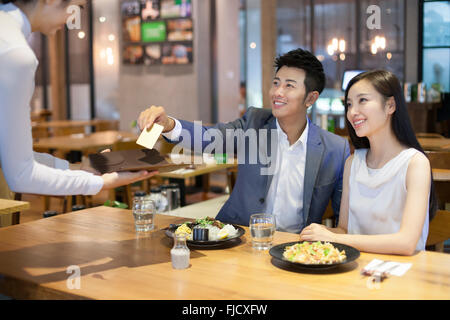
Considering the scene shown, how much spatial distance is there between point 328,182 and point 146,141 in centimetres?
99

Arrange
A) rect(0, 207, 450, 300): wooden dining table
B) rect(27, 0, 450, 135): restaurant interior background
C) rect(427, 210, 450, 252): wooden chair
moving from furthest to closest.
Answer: rect(27, 0, 450, 135): restaurant interior background < rect(427, 210, 450, 252): wooden chair < rect(0, 207, 450, 300): wooden dining table

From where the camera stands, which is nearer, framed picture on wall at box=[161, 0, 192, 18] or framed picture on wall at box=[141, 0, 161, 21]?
framed picture on wall at box=[161, 0, 192, 18]

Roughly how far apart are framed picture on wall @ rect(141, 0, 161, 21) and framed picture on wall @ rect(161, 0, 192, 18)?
0.14 m

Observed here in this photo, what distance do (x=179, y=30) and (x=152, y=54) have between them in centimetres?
73

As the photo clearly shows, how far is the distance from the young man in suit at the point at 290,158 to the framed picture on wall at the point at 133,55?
7.36 metres

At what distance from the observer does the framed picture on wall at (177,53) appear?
9.21m

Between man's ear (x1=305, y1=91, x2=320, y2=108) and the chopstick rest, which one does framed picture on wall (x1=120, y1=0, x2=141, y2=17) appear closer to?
man's ear (x1=305, y1=91, x2=320, y2=108)

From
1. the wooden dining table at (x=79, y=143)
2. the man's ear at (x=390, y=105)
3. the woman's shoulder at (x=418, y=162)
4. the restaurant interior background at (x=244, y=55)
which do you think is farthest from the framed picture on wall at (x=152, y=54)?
the woman's shoulder at (x=418, y=162)

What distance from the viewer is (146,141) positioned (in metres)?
1.97

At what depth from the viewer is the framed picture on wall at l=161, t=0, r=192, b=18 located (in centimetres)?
914

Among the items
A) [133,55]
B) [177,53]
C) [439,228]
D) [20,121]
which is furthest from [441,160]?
[133,55]

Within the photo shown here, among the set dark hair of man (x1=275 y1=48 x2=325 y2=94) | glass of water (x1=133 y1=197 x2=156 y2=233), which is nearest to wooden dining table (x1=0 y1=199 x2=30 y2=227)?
glass of water (x1=133 y1=197 x2=156 y2=233)

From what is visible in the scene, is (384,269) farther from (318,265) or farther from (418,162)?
(418,162)

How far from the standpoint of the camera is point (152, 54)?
31.7ft
